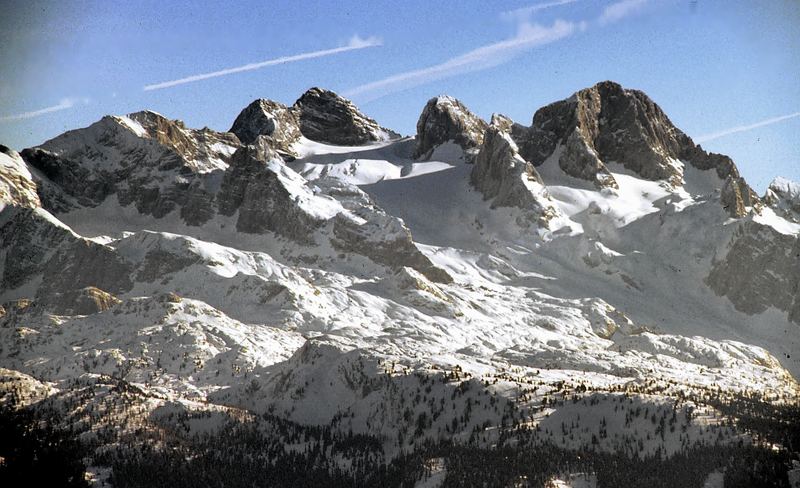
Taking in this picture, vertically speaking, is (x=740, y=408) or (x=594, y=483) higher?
(x=740, y=408)

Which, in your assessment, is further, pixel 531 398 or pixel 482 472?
pixel 531 398

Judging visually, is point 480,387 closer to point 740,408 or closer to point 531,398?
point 531,398

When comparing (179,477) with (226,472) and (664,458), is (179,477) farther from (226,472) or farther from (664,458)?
(664,458)

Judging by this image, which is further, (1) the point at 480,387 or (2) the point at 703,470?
(1) the point at 480,387

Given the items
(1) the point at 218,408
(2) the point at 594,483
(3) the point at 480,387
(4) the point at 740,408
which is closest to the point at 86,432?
(1) the point at 218,408

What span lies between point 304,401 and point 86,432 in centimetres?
4246

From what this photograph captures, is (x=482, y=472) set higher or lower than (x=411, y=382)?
lower

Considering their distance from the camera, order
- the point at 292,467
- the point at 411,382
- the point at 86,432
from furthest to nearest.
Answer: the point at 411,382 < the point at 86,432 < the point at 292,467

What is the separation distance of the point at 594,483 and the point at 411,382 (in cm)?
5190

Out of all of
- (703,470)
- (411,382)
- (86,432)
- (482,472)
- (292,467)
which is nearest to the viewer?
(703,470)

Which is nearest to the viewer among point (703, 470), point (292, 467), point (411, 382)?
point (703, 470)

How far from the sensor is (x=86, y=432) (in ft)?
580

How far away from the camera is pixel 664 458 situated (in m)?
154

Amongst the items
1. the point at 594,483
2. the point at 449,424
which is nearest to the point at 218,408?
the point at 449,424
